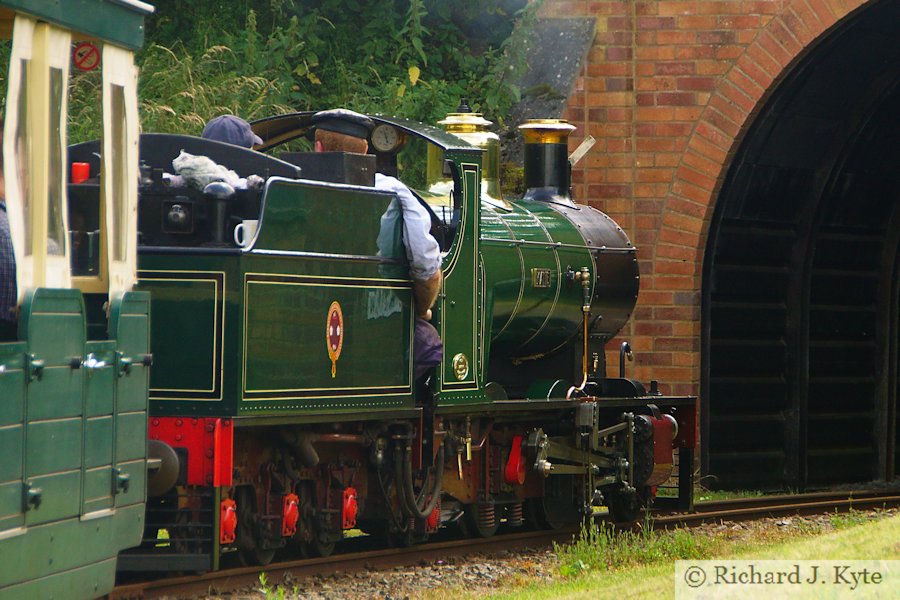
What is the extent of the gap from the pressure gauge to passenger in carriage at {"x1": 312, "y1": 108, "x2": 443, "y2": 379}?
2.67 ft

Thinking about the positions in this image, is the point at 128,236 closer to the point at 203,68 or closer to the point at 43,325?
the point at 43,325

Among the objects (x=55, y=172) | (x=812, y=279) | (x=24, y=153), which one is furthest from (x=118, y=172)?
(x=812, y=279)

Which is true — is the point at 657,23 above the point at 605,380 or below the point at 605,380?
above

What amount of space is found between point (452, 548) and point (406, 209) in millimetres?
2337

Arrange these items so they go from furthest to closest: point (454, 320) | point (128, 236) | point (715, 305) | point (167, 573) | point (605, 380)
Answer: point (715, 305)
point (605, 380)
point (454, 320)
point (167, 573)
point (128, 236)

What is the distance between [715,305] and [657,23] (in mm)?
2976

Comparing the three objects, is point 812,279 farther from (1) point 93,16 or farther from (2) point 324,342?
(1) point 93,16

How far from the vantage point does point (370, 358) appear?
9.13 meters

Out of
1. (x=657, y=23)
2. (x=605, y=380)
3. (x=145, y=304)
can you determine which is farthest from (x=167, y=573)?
(x=657, y=23)

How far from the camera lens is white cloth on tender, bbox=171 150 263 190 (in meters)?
8.23

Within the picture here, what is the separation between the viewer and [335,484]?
A: 30.3 ft

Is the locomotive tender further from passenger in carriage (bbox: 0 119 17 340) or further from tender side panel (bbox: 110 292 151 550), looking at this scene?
passenger in carriage (bbox: 0 119 17 340)

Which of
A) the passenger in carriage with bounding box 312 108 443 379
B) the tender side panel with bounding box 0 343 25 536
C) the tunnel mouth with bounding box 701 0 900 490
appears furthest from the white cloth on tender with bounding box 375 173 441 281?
the tunnel mouth with bounding box 701 0 900 490

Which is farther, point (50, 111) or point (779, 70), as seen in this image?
point (779, 70)
